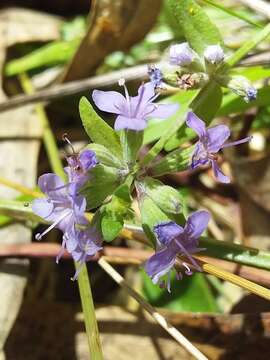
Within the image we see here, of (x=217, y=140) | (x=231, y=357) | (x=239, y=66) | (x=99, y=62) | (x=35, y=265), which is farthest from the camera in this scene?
(x=99, y=62)

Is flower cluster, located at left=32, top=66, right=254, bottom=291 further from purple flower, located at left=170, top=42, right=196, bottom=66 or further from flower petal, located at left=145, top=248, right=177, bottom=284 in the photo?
purple flower, located at left=170, top=42, right=196, bottom=66

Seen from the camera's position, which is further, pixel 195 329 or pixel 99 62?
pixel 99 62

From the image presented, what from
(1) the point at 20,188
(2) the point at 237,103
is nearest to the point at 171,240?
(2) the point at 237,103

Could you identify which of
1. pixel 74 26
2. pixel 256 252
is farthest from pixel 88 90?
pixel 256 252

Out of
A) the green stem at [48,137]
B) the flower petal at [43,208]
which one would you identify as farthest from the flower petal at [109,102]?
the green stem at [48,137]

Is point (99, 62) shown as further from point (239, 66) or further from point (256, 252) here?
point (256, 252)

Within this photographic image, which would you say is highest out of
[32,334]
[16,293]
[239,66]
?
[239,66]
